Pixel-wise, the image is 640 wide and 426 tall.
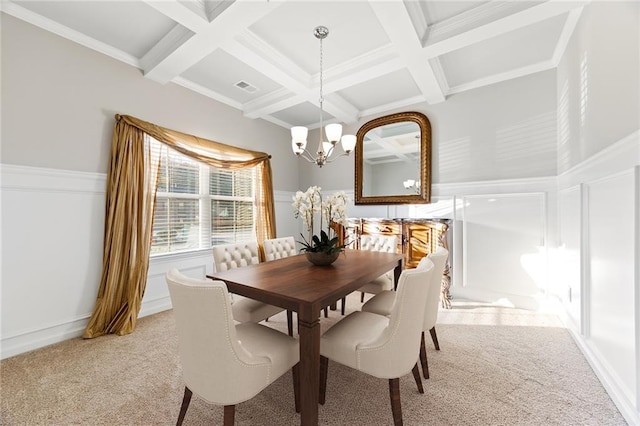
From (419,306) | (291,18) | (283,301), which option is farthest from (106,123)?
(419,306)

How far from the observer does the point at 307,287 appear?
62.1 inches

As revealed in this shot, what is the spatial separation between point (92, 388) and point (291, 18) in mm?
3167

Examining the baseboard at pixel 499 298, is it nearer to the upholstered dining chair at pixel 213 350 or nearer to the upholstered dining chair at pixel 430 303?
the upholstered dining chair at pixel 430 303

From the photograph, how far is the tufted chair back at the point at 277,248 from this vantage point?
2.79 metres

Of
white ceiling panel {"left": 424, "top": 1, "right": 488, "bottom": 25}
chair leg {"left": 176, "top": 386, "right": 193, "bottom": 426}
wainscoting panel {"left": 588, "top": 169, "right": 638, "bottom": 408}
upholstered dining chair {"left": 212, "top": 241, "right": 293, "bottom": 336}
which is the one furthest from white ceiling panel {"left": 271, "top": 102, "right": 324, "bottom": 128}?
chair leg {"left": 176, "top": 386, "right": 193, "bottom": 426}

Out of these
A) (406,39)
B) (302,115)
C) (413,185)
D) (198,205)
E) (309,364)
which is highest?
(302,115)

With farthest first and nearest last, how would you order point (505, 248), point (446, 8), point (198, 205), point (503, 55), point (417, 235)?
1. point (198, 205)
2. point (417, 235)
3. point (505, 248)
4. point (503, 55)
5. point (446, 8)

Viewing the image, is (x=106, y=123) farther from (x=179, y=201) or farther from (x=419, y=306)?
(x=419, y=306)

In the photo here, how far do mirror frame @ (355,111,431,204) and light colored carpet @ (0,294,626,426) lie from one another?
6.43ft

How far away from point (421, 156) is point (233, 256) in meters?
2.90

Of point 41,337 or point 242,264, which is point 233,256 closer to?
point 242,264

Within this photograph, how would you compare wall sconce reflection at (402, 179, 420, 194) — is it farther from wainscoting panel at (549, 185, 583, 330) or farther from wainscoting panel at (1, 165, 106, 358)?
wainscoting panel at (1, 165, 106, 358)

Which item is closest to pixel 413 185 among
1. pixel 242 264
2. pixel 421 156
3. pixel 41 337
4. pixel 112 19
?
pixel 421 156

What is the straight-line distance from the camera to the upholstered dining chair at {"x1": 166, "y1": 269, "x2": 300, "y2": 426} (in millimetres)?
1124
